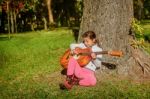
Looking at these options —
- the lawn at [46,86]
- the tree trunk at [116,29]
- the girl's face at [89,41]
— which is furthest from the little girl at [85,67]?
the tree trunk at [116,29]

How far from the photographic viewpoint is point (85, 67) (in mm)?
9859

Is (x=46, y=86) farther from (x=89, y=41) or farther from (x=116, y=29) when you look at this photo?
(x=116, y=29)

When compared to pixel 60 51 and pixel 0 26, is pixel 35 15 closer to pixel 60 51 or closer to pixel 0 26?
pixel 0 26

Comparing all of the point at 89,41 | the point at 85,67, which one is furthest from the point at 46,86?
the point at 89,41

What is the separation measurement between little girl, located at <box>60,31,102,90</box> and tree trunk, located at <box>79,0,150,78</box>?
29.1 inches

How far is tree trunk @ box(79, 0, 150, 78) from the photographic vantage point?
34.8ft

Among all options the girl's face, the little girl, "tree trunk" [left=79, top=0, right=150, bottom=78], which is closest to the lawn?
the little girl

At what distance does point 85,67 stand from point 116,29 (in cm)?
141

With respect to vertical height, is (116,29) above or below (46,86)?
above

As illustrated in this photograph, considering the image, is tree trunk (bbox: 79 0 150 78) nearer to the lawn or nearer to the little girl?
the lawn

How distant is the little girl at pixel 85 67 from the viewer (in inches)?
379

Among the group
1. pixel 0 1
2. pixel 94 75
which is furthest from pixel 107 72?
pixel 0 1

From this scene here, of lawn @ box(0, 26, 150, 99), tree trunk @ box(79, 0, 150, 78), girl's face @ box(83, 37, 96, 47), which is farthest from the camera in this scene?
tree trunk @ box(79, 0, 150, 78)

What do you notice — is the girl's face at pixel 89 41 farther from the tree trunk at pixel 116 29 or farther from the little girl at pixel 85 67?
the tree trunk at pixel 116 29
